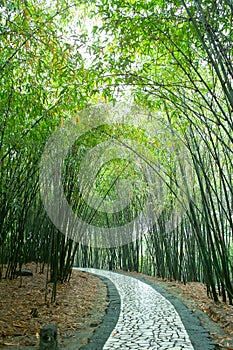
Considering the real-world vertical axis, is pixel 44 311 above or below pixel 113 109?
below

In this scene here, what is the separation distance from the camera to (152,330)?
10.4ft

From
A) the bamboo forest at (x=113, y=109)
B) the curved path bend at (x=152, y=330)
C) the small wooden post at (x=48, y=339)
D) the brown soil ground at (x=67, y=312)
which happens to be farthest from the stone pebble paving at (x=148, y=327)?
the bamboo forest at (x=113, y=109)

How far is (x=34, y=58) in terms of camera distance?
3402 mm

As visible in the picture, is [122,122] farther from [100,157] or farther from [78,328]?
[78,328]

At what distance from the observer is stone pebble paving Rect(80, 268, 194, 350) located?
269 centimetres

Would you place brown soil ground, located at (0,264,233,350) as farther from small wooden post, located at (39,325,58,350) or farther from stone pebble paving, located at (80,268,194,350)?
small wooden post, located at (39,325,58,350)

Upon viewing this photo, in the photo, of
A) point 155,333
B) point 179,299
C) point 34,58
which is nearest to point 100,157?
point 179,299

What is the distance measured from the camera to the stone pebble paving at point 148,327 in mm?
2694

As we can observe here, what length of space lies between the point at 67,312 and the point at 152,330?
126cm

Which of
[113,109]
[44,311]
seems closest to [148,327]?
[44,311]

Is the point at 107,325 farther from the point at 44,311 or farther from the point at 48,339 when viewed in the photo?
the point at 48,339

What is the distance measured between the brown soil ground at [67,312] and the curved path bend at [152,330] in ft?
0.61

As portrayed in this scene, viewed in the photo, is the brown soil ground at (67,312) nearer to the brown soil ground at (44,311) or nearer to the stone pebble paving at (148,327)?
the brown soil ground at (44,311)

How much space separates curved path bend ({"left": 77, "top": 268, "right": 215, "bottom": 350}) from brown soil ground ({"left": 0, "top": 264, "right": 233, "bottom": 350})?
19 cm
